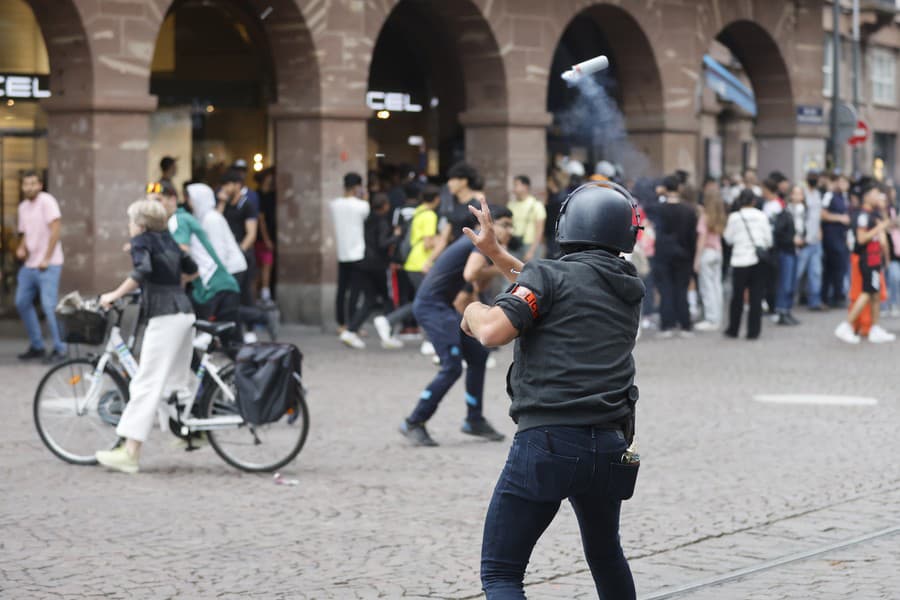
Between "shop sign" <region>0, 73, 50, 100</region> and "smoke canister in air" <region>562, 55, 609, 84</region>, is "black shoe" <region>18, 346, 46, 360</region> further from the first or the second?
"smoke canister in air" <region>562, 55, 609, 84</region>

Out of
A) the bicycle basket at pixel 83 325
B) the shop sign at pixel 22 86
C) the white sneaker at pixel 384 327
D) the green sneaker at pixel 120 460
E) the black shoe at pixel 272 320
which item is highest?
the shop sign at pixel 22 86

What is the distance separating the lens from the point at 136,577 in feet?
23.7

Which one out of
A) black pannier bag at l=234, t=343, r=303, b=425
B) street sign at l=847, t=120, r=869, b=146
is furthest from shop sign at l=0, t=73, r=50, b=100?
street sign at l=847, t=120, r=869, b=146

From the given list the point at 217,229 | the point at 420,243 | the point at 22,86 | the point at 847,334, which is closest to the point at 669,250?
the point at 847,334

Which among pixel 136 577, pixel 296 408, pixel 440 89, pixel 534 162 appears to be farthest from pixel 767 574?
pixel 440 89

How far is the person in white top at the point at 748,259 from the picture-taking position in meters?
19.8

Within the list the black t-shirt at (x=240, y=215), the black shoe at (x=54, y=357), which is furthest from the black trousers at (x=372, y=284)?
the black shoe at (x=54, y=357)

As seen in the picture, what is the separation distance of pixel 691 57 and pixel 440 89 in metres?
3.82

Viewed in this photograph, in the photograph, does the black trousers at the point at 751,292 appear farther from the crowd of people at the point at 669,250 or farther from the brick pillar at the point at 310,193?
the brick pillar at the point at 310,193

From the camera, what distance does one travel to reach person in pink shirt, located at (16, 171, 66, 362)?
16516 millimetres

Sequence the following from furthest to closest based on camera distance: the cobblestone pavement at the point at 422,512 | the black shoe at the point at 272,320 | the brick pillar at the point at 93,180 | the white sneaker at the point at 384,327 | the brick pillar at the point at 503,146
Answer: the brick pillar at the point at 503,146 < the brick pillar at the point at 93,180 < the white sneaker at the point at 384,327 < the black shoe at the point at 272,320 < the cobblestone pavement at the point at 422,512

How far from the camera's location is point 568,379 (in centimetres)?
515

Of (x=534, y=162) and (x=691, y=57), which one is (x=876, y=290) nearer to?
(x=534, y=162)

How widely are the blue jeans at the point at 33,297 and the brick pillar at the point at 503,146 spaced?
8051 millimetres
